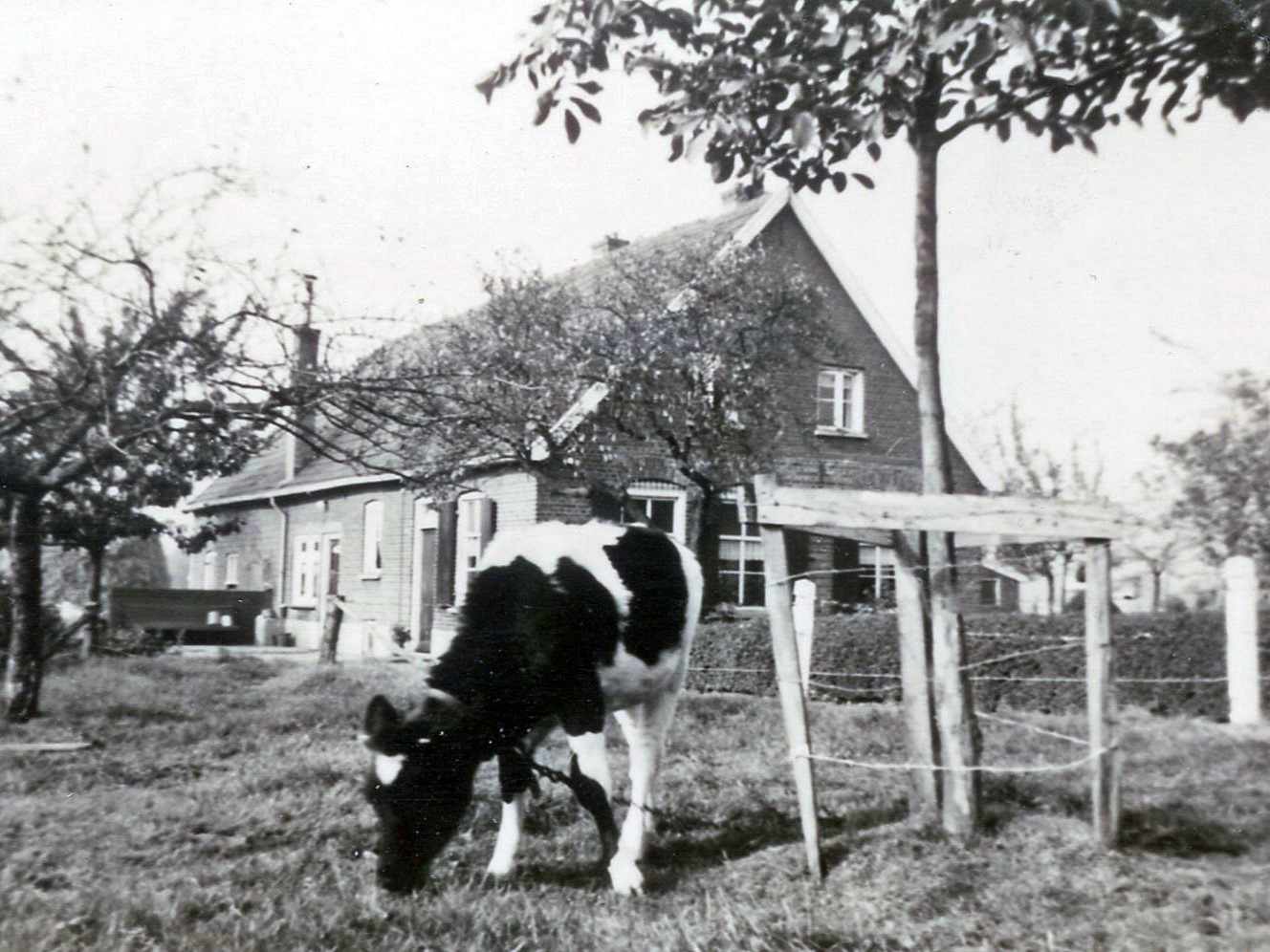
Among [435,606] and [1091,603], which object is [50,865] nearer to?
[1091,603]

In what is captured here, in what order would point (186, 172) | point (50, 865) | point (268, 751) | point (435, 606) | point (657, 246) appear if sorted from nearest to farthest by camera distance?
point (50, 865)
point (186, 172)
point (268, 751)
point (657, 246)
point (435, 606)

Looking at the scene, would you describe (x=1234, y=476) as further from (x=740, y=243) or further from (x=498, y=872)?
(x=498, y=872)

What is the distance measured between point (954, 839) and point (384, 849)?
2.90 metres

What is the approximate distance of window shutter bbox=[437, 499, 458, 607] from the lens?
16906 millimetres

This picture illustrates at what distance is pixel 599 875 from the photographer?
518cm

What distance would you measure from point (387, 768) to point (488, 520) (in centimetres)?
1199

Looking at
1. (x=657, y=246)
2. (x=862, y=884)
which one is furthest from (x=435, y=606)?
(x=862, y=884)

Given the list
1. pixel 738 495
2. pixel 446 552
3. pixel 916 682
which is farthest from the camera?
pixel 446 552


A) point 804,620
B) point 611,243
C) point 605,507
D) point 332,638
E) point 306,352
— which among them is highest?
point 611,243

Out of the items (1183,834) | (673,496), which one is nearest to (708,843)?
(1183,834)

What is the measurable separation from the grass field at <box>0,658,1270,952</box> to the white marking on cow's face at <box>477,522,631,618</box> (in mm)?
1350

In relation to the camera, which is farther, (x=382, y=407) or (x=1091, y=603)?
(x=382, y=407)

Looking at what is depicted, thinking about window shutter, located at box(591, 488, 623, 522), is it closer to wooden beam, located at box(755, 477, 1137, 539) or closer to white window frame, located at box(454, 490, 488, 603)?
white window frame, located at box(454, 490, 488, 603)

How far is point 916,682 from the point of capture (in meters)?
5.95
